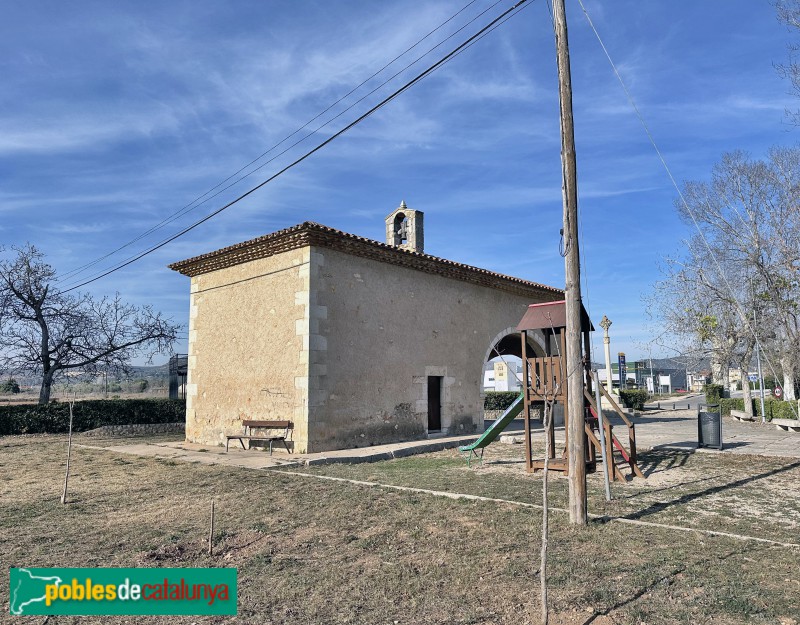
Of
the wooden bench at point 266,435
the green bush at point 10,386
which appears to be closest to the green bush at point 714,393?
the wooden bench at point 266,435

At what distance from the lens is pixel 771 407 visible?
23062 millimetres

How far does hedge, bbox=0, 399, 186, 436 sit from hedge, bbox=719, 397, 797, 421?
19.6 m

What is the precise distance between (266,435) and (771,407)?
21459mm

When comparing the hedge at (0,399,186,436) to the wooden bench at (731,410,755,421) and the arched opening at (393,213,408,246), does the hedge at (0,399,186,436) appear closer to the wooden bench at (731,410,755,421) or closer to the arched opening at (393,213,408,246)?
the arched opening at (393,213,408,246)

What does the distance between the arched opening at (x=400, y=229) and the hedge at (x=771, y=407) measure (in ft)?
39.3

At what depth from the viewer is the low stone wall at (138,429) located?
1825 cm

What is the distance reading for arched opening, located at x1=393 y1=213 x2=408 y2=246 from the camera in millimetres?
16945

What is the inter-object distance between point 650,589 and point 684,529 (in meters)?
1.84

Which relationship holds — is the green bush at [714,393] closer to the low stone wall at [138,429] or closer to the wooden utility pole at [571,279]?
the low stone wall at [138,429]

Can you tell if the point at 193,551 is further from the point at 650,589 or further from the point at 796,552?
the point at 796,552

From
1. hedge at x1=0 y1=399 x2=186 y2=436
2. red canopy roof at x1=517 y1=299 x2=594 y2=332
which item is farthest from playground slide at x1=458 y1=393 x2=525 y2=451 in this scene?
hedge at x1=0 y1=399 x2=186 y2=436

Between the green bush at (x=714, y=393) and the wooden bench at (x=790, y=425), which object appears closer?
the wooden bench at (x=790, y=425)

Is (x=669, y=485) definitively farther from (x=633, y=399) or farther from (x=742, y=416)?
Answer: (x=633, y=399)

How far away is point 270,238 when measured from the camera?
1251cm
